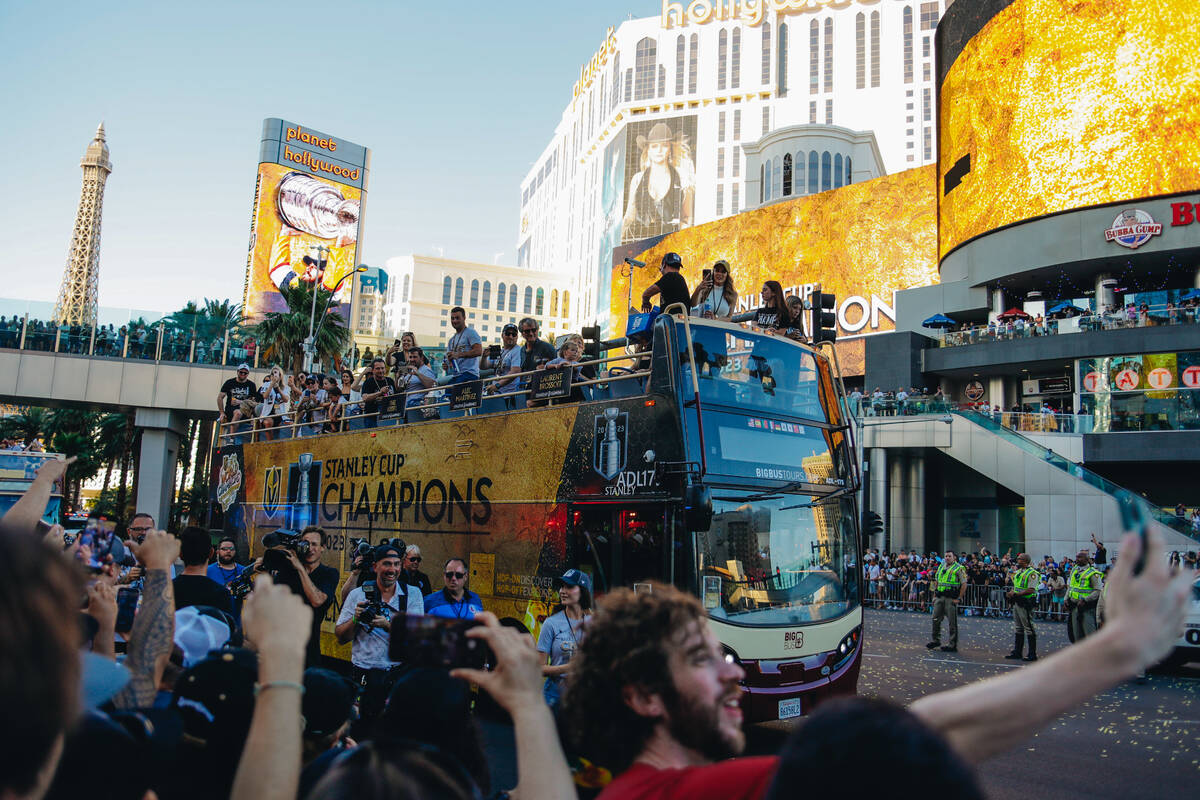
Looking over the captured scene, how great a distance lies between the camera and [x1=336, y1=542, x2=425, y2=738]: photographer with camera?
6707mm

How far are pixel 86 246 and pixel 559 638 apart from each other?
441ft

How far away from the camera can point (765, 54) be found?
11488cm

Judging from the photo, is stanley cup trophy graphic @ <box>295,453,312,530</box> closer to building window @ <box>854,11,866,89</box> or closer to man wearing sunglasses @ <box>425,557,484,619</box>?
man wearing sunglasses @ <box>425,557,484,619</box>

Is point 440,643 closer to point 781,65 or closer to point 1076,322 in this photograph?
point 1076,322

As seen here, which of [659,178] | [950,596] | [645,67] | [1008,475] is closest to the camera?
[950,596]

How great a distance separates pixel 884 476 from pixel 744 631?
107ft

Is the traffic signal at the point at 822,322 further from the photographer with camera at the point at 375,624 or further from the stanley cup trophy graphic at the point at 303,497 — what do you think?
the stanley cup trophy graphic at the point at 303,497

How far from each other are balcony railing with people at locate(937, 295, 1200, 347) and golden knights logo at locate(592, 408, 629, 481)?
3286 centimetres

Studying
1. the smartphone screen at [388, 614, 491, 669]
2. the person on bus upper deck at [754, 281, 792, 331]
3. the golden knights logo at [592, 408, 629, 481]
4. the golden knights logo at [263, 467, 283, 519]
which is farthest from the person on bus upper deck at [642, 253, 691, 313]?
the smartphone screen at [388, 614, 491, 669]

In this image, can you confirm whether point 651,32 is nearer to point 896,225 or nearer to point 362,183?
point 362,183

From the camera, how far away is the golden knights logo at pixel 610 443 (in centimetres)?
870

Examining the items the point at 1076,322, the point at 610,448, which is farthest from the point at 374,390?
the point at 1076,322

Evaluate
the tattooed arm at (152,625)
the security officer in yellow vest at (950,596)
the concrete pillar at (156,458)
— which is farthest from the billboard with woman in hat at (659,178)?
the tattooed arm at (152,625)

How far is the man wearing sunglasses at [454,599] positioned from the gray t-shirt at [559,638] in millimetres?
607
